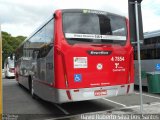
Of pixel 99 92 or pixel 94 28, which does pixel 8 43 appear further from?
pixel 99 92

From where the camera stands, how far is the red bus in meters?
9.80

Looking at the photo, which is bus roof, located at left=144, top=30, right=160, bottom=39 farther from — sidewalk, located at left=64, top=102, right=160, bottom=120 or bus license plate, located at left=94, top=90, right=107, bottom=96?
bus license plate, located at left=94, top=90, right=107, bottom=96

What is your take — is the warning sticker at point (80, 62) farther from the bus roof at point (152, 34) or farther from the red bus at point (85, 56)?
the bus roof at point (152, 34)

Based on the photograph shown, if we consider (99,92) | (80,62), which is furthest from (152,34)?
(80,62)

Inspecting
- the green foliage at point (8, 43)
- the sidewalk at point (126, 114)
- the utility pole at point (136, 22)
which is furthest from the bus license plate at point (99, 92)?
the green foliage at point (8, 43)

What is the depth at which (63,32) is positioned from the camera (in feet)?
32.7

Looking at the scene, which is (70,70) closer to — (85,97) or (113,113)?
(85,97)

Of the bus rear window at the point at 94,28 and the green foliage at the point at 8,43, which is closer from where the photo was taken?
the bus rear window at the point at 94,28

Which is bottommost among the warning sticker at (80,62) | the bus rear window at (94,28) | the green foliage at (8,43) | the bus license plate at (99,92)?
the bus license plate at (99,92)

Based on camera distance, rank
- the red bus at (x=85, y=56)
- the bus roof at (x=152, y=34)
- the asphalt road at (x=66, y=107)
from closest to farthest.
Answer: the red bus at (x=85, y=56), the asphalt road at (x=66, y=107), the bus roof at (x=152, y=34)

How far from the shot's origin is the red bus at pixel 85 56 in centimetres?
980

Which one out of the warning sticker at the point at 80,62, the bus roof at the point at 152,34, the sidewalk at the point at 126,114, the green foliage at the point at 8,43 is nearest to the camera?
the sidewalk at the point at 126,114

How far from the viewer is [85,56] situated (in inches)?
397

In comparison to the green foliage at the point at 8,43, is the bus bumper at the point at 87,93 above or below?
below
